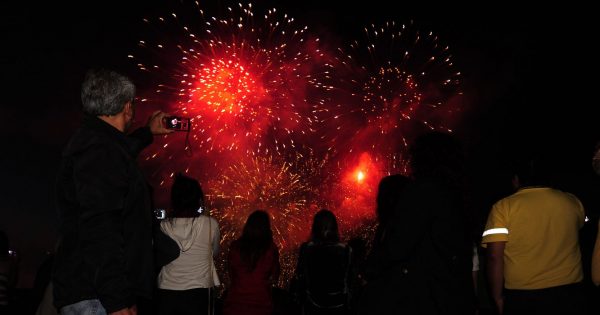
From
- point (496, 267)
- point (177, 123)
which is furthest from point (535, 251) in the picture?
point (177, 123)

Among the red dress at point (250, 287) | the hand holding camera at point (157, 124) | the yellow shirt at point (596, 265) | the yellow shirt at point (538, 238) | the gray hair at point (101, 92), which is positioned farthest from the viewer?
the red dress at point (250, 287)

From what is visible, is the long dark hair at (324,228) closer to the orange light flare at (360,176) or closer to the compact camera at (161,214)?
the compact camera at (161,214)

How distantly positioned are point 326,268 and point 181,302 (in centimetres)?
181

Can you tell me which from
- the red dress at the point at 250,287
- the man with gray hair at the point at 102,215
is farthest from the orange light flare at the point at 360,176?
the man with gray hair at the point at 102,215

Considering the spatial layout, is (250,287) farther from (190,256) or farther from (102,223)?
(102,223)

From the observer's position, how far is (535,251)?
4590 millimetres

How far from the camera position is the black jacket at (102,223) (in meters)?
2.85

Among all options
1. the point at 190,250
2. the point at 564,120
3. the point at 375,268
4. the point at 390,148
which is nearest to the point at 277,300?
the point at 190,250

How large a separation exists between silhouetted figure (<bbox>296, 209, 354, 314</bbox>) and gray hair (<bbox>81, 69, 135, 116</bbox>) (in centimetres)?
410

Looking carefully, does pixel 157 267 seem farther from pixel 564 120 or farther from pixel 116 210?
pixel 564 120

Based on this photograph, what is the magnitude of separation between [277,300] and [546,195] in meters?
5.57

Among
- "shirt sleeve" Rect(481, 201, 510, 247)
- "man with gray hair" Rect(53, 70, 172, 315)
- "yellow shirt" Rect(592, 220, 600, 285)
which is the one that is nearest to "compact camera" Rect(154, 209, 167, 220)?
"shirt sleeve" Rect(481, 201, 510, 247)

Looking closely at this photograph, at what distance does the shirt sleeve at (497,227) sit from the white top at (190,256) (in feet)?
8.07

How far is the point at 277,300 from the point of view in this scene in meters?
9.55
